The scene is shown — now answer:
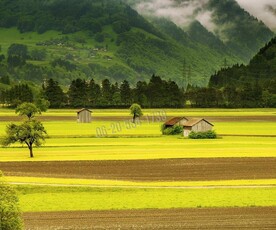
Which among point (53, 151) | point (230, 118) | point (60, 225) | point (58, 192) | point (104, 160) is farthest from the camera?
point (230, 118)

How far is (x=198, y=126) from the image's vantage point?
348ft

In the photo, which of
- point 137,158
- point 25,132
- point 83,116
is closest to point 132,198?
point 137,158

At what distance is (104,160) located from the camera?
228ft

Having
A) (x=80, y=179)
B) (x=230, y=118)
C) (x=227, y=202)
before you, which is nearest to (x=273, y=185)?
(x=227, y=202)

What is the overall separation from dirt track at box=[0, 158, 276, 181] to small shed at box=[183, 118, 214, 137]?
35.6 metres

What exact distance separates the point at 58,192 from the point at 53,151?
103ft

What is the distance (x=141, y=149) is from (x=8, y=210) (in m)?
54.1

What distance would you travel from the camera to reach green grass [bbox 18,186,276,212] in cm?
4306

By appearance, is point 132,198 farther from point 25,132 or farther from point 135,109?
point 135,109

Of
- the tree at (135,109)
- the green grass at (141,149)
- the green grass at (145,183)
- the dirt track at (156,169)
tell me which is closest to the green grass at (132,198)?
the green grass at (145,183)

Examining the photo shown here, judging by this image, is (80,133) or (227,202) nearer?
(227,202)

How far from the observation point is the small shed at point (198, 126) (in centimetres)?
10550

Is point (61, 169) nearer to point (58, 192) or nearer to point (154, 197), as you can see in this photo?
point (58, 192)

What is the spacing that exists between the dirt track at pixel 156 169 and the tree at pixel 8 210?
27326 millimetres
